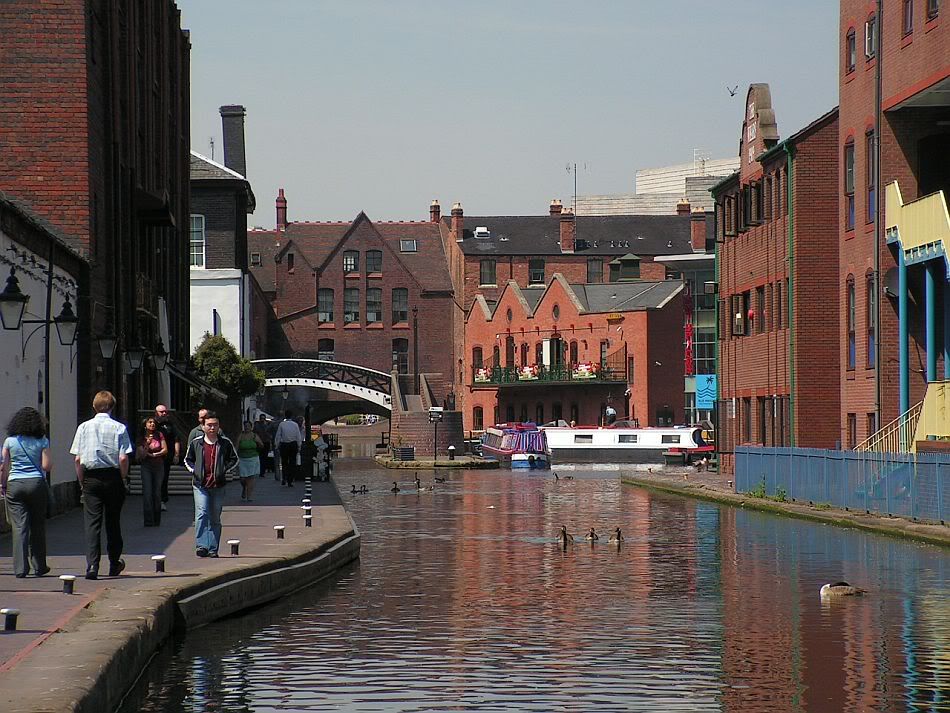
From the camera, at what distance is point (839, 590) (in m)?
16.5

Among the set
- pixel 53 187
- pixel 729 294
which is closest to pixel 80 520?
pixel 53 187

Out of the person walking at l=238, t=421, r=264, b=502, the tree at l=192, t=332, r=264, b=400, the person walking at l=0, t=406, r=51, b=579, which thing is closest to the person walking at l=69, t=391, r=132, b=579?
the person walking at l=0, t=406, r=51, b=579

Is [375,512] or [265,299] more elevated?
[265,299]

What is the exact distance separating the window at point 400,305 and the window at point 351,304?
2491mm

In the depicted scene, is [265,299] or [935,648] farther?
[265,299]

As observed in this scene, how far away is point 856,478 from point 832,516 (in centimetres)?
145

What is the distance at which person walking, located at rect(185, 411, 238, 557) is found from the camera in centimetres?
1766

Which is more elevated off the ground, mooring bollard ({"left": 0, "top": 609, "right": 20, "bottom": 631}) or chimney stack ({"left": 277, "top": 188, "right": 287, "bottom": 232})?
chimney stack ({"left": 277, "top": 188, "right": 287, "bottom": 232})

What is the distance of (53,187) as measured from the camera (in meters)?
28.2

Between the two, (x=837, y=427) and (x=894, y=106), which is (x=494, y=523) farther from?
(x=837, y=427)

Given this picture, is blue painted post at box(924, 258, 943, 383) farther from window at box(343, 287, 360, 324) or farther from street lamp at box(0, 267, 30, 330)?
window at box(343, 287, 360, 324)

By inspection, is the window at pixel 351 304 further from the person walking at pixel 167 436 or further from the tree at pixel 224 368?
the person walking at pixel 167 436

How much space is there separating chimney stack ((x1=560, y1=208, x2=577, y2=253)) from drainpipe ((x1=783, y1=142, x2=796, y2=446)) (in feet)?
216

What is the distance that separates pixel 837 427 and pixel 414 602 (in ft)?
94.8
